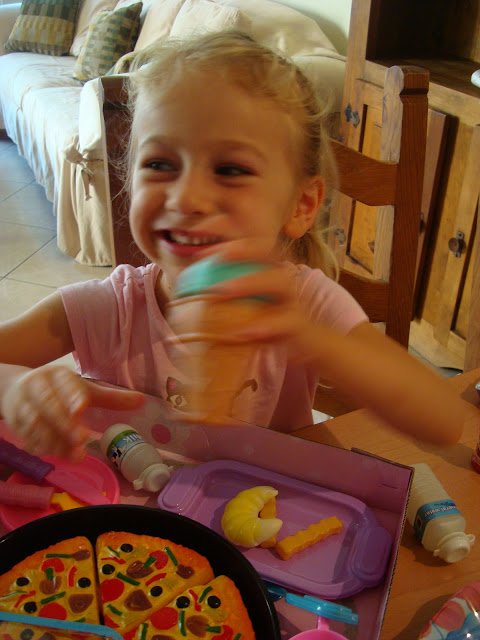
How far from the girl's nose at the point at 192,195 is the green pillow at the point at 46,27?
4.08m

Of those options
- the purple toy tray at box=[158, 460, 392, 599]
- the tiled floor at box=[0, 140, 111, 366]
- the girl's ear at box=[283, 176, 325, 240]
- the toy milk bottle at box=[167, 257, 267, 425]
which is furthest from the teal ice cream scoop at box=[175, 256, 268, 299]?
the tiled floor at box=[0, 140, 111, 366]

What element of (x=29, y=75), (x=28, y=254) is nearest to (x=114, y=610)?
(x=28, y=254)

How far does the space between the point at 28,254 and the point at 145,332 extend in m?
2.17

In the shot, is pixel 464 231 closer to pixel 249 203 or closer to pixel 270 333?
pixel 249 203

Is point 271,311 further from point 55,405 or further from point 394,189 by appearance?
point 394,189

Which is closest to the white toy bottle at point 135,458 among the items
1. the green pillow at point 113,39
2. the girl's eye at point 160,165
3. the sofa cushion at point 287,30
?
the girl's eye at point 160,165

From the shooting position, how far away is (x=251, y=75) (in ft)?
2.58

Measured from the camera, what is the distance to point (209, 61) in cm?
79

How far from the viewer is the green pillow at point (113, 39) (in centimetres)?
349

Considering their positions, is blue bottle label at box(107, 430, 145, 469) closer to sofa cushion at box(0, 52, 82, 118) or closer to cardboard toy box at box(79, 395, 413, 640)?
cardboard toy box at box(79, 395, 413, 640)

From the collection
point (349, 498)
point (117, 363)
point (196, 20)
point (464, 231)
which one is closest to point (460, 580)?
point (349, 498)

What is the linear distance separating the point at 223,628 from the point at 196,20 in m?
2.97

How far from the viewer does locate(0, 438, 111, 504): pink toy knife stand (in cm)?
66

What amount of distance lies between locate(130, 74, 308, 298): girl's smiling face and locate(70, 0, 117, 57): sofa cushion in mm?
3765
